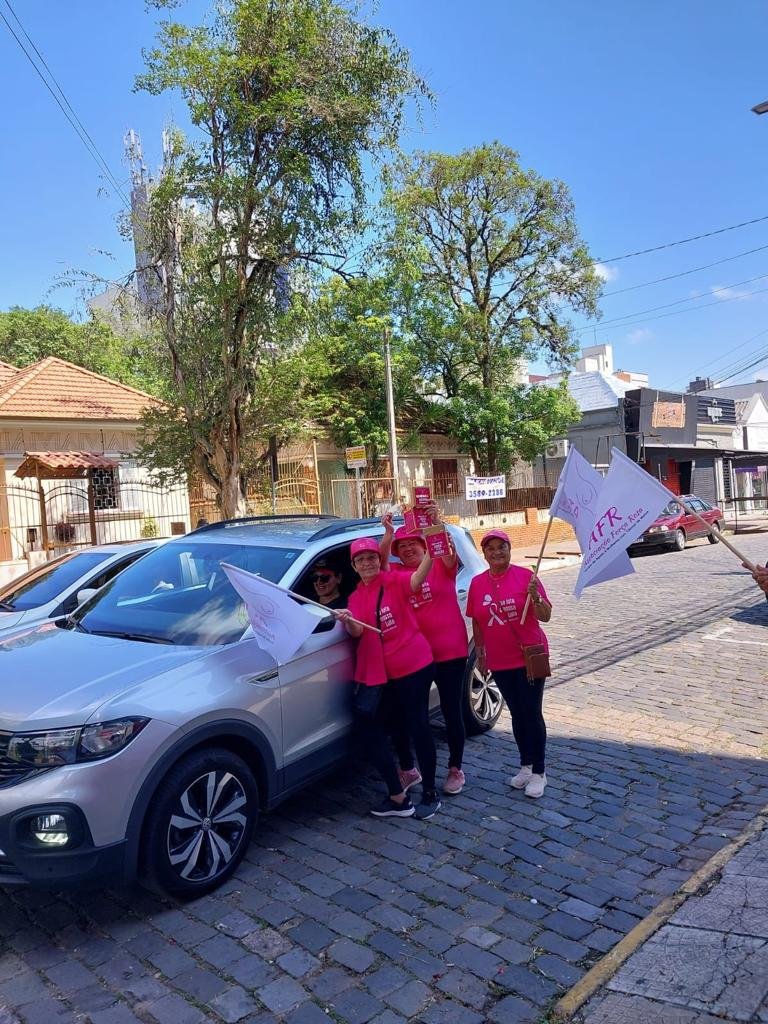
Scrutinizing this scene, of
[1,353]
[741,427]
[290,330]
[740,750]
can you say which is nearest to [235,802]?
[740,750]

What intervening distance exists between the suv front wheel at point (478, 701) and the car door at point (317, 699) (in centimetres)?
136

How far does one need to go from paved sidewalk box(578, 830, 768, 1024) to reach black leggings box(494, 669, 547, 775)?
4.36ft

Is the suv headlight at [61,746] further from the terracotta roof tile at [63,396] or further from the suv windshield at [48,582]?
the terracotta roof tile at [63,396]

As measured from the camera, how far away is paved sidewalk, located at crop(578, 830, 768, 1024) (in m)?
2.51

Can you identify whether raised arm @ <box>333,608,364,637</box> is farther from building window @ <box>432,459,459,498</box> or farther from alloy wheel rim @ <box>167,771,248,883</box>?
building window @ <box>432,459,459,498</box>

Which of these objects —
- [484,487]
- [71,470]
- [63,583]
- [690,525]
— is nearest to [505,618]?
[63,583]

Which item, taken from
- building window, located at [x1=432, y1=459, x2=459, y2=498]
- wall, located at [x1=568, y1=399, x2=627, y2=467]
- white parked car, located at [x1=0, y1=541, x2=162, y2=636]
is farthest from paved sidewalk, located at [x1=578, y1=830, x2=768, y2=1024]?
wall, located at [x1=568, y1=399, x2=627, y2=467]

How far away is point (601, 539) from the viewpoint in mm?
4438

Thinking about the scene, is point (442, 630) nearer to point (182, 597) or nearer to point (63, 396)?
point (182, 597)

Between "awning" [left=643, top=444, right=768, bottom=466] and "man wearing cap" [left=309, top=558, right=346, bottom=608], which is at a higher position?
"awning" [left=643, top=444, right=768, bottom=466]

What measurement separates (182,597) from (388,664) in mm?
1292

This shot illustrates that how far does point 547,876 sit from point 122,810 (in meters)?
2.06

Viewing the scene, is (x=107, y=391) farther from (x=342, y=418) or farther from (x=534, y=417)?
(x=534, y=417)

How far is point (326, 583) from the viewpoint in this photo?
472 centimetres
